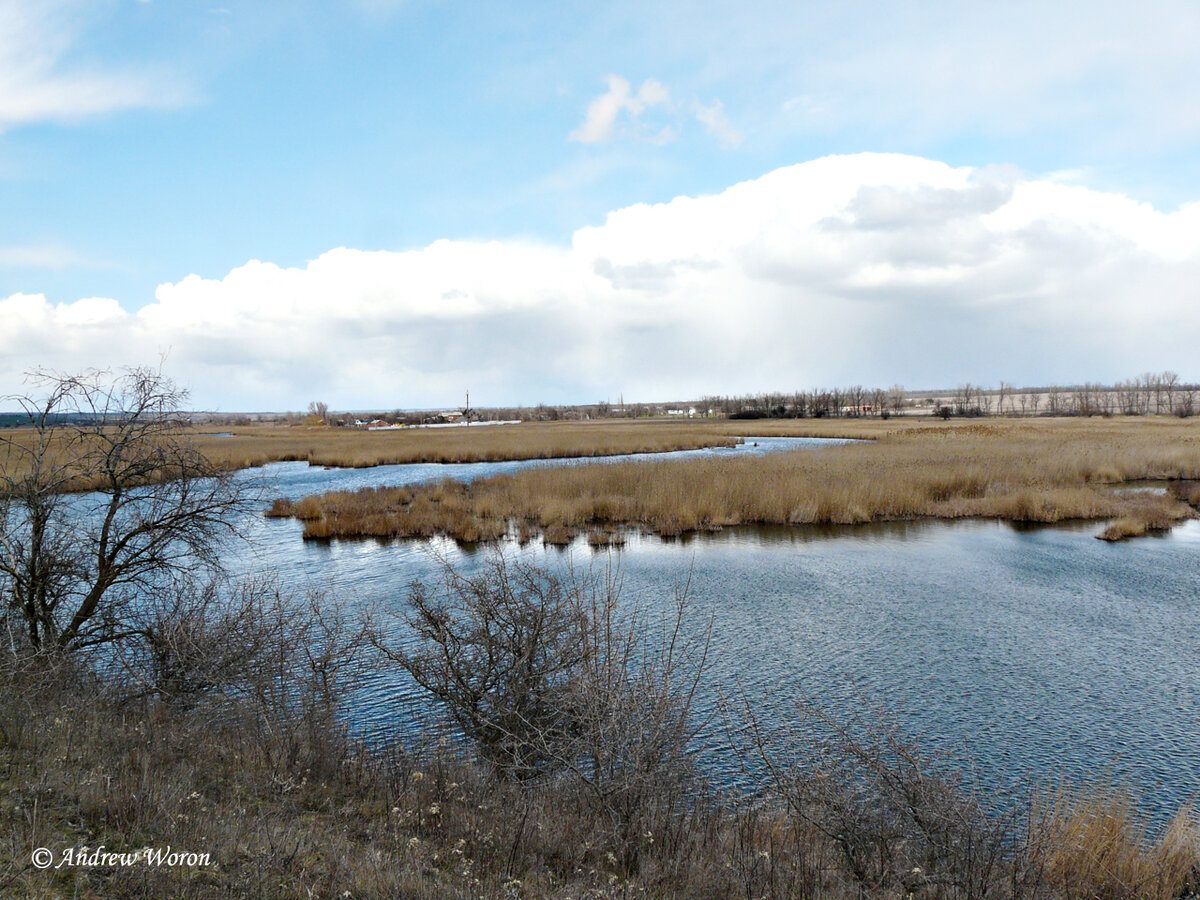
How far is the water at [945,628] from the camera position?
8125 mm

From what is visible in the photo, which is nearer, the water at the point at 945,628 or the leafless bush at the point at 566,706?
the leafless bush at the point at 566,706

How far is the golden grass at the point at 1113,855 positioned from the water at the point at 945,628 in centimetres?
104

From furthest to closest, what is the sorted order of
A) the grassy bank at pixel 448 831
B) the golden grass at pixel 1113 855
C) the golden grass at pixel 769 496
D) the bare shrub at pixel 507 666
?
the golden grass at pixel 769 496 → the bare shrub at pixel 507 666 → the golden grass at pixel 1113 855 → the grassy bank at pixel 448 831

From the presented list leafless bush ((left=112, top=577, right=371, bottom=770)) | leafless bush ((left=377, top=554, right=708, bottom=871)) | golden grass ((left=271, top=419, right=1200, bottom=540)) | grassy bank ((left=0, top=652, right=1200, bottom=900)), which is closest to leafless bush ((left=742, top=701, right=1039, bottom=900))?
grassy bank ((left=0, top=652, right=1200, bottom=900))

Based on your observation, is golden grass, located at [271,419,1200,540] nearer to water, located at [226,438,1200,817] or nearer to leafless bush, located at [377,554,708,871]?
water, located at [226,438,1200,817]

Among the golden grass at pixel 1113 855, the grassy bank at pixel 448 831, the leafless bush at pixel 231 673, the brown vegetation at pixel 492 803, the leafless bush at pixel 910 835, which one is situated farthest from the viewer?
the leafless bush at pixel 231 673

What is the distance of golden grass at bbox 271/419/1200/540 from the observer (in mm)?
22531

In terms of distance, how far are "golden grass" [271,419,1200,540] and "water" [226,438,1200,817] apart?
57.3 inches

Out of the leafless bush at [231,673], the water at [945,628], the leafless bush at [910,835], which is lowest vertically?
the water at [945,628]

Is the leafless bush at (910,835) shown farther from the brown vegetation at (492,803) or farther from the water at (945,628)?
the water at (945,628)

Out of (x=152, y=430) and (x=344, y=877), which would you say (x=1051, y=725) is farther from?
(x=152, y=430)

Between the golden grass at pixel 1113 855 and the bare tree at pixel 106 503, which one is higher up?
the bare tree at pixel 106 503

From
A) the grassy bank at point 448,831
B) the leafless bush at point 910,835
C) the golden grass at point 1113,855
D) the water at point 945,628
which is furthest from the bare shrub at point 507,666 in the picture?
the golden grass at point 1113,855

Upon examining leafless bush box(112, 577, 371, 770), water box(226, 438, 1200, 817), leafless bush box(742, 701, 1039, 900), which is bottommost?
water box(226, 438, 1200, 817)
